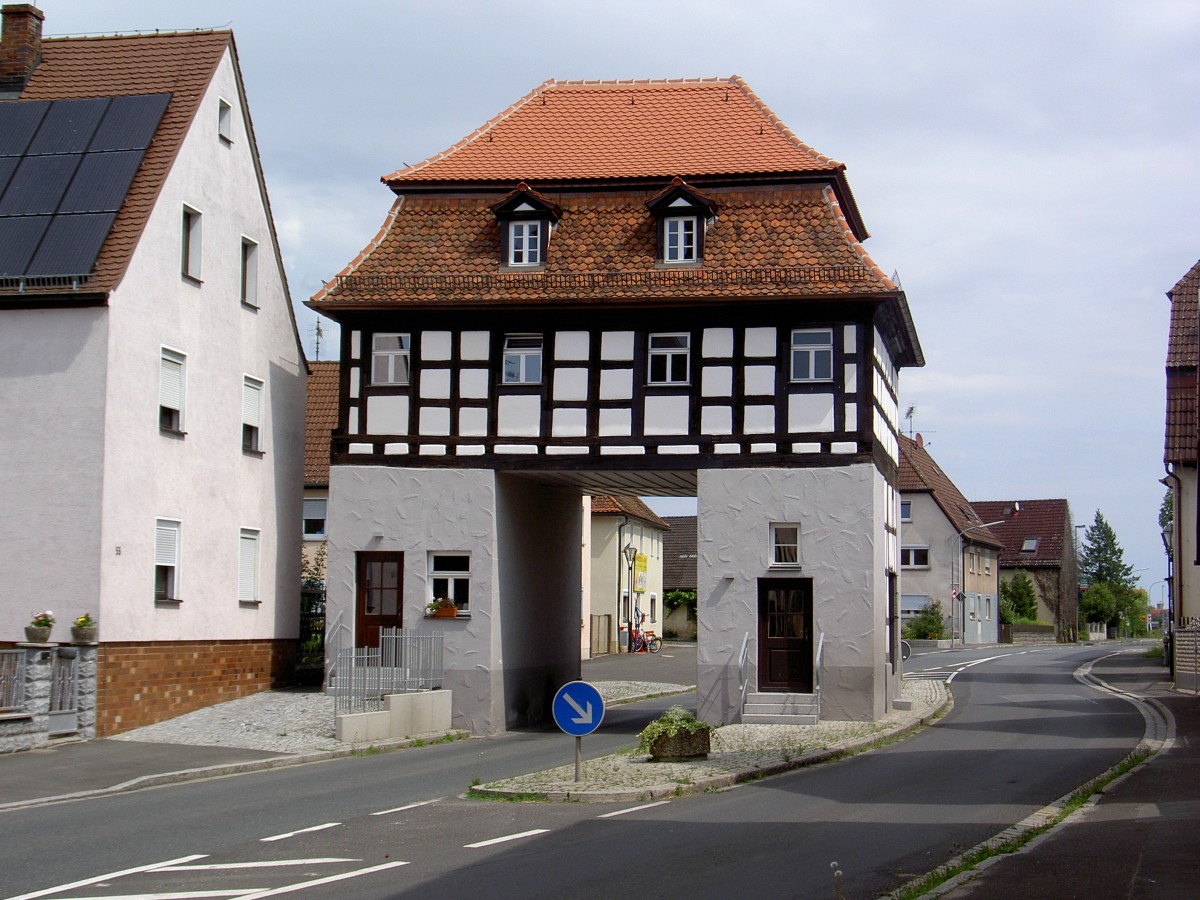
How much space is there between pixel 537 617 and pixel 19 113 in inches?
541

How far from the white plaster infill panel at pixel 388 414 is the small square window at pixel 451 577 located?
250 centimetres

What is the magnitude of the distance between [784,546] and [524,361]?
231 inches

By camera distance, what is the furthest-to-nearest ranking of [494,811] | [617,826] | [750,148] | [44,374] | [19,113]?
[750,148], [19,113], [44,374], [494,811], [617,826]

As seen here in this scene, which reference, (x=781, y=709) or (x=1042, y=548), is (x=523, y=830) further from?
(x=1042, y=548)

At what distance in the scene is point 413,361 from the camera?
2744 centimetres

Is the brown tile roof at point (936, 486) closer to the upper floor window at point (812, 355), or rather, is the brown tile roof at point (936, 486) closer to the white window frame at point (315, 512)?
the white window frame at point (315, 512)

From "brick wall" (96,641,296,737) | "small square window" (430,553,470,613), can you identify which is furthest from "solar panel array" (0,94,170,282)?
"small square window" (430,553,470,613)

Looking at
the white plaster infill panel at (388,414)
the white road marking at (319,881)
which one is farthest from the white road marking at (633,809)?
the white plaster infill panel at (388,414)

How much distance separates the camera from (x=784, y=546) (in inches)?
1027

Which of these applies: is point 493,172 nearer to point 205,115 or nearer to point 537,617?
point 205,115

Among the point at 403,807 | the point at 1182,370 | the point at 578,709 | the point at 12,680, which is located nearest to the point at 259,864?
the point at 403,807

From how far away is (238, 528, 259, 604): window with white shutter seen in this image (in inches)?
1096

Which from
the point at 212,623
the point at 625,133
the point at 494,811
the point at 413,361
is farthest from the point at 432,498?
the point at 494,811

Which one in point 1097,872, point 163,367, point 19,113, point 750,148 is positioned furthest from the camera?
point 750,148
